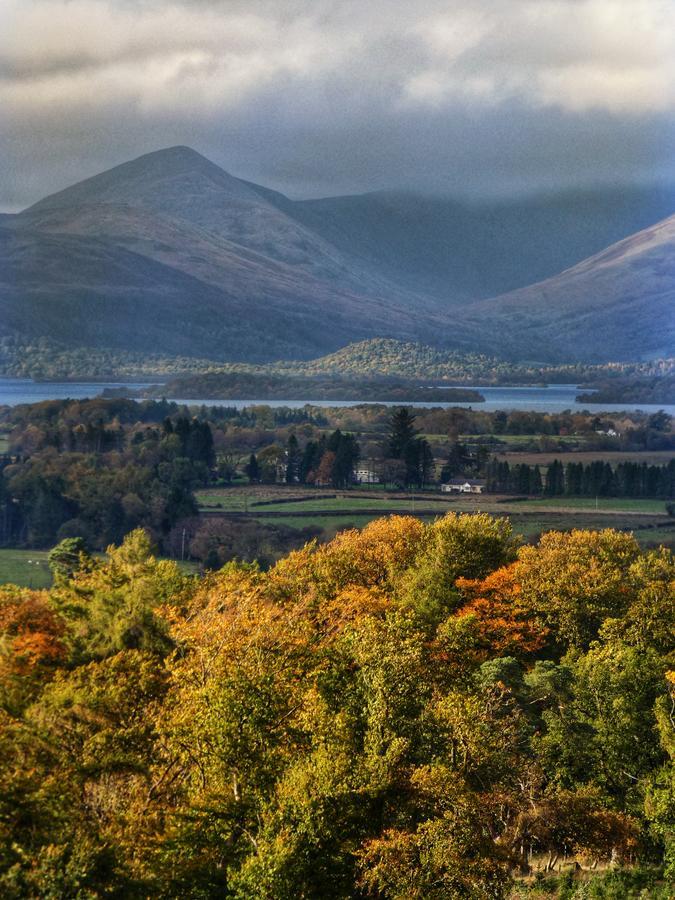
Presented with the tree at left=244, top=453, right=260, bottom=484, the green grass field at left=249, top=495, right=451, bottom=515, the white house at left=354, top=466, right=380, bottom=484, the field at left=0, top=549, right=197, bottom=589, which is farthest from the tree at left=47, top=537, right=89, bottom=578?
the white house at left=354, top=466, right=380, bottom=484

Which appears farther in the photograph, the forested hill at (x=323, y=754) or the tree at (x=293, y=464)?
the tree at (x=293, y=464)

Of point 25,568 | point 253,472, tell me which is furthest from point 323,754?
point 253,472

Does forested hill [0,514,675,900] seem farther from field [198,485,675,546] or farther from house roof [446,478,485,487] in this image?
house roof [446,478,485,487]

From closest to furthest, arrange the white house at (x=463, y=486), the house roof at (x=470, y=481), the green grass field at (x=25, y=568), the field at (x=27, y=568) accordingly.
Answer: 1. the field at (x=27, y=568)
2. the green grass field at (x=25, y=568)
3. the white house at (x=463, y=486)
4. the house roof at (x=470, y=481)

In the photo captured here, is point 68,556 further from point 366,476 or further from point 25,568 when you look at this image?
point 366,476

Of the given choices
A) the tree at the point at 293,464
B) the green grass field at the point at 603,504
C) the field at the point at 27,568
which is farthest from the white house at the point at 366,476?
the field at the point at 27,568

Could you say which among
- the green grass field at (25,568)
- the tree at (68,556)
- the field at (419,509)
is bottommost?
the green grass field at (25,568)

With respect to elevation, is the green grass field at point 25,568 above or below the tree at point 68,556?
below

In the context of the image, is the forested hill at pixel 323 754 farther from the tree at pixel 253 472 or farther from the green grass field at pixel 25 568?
the tree at pixel 253 472
